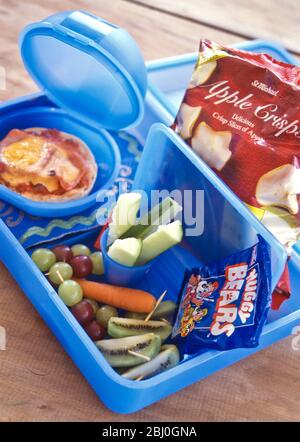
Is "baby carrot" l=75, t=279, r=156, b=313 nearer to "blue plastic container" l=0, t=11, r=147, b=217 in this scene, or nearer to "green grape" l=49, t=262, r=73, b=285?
"green grape" l=49, t=262, r=73, b=285

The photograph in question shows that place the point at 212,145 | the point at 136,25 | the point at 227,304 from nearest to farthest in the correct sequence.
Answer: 1. the point at 227,304
2. the point at 212,145
3. the point at 136,25

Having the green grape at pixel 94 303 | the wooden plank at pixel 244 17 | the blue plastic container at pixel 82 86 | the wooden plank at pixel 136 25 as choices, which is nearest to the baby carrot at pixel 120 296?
the green grape at pixel 94 303

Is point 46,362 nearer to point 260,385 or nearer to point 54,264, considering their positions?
point 54,264

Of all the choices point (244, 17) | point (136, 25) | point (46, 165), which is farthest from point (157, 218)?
point (244, 17)

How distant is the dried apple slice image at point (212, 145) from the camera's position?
36.7 inches

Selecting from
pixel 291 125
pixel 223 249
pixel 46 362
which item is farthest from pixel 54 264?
pixel 291 125

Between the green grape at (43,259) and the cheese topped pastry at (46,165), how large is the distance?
0.14m

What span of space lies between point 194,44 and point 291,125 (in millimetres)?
609

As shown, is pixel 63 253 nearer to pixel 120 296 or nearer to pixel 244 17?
pixel 120 296

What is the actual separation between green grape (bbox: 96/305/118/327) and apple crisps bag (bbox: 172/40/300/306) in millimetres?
243

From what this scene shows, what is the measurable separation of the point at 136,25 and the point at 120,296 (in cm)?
75

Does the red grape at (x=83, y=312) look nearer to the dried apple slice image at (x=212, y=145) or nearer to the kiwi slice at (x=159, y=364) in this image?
the kiwi slice at (x=159, y=364)

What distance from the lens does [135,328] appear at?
0.90 meters
